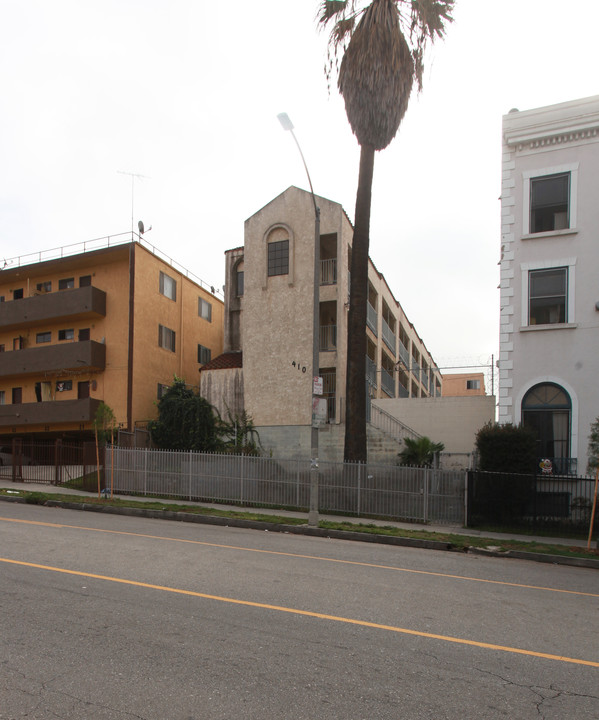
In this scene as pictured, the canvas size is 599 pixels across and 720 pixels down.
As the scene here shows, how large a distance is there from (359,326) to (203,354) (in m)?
18.9

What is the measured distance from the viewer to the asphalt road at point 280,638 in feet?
13.3

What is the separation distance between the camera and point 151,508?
16172 mm

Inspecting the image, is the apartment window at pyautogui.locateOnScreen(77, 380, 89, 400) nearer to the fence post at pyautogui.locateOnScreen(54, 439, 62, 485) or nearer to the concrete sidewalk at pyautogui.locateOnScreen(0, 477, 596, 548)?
the fence post at pyautogui.locateOnScreen(54, 439, 62, 485)

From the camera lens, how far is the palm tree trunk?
17828 millimetres

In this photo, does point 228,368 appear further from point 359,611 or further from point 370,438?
point 359,611

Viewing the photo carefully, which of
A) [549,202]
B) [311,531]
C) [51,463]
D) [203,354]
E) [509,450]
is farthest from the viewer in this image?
[203,354]

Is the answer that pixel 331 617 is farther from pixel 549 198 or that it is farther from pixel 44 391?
pixel 44 391

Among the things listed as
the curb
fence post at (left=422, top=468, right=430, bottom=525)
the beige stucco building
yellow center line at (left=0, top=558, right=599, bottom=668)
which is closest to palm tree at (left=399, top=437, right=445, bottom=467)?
the beige stucco building

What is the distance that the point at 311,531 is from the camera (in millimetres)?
13867

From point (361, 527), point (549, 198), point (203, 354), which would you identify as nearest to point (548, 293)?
point (549, 198)

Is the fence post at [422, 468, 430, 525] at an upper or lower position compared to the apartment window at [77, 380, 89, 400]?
lower

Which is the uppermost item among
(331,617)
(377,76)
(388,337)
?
(377,76)

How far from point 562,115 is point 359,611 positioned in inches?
676

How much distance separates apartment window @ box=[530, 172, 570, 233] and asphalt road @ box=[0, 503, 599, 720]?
1212cm
